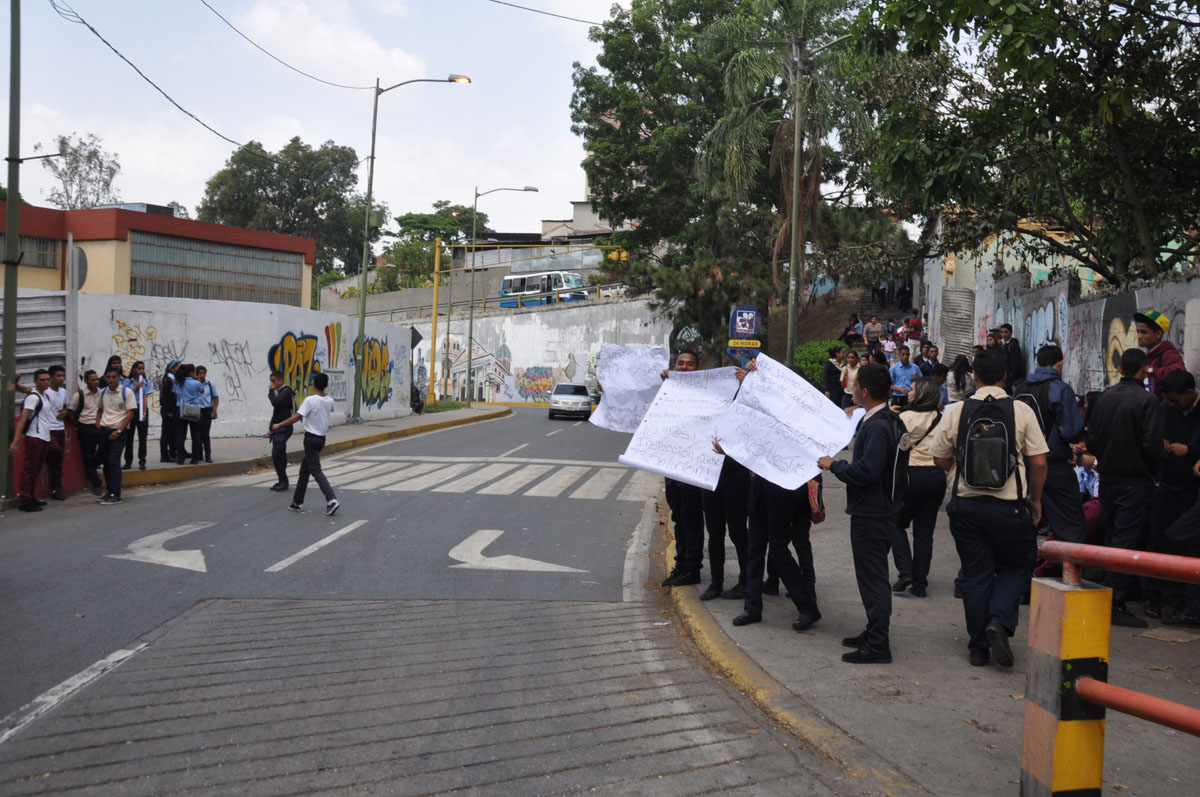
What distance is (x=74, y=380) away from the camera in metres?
14.3

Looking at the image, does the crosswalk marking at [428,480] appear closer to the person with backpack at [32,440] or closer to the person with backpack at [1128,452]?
the person with backpack at [32,440]

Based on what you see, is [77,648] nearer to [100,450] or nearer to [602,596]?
[602,596]

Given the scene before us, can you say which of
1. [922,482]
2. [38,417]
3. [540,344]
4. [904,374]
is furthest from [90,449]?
[540,344]

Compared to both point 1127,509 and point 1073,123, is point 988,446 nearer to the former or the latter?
point 1127,509

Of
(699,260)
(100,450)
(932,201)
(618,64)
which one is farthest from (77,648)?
(618,64)

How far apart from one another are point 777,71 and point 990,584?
23.5 meters

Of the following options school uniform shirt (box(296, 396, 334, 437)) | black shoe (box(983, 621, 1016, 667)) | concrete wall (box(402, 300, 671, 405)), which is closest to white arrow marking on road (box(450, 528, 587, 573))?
school uniform shirt (box(296, 396, 334, 437))

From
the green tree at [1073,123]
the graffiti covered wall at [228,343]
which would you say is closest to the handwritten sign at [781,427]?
the green tree at [1073,123]

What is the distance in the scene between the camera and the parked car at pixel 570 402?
119 ft

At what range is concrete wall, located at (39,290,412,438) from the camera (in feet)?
64.3

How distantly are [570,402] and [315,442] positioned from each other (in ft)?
79.8

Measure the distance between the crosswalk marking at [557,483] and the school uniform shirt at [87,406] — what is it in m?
5.82

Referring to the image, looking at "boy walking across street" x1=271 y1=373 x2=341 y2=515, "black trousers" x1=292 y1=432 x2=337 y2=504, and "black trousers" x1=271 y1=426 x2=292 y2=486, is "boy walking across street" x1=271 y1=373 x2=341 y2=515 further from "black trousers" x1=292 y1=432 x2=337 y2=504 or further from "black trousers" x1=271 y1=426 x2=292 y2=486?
"black trousers" x1=271 y1=426 x2=292 y2=486

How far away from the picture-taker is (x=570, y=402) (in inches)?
1428
